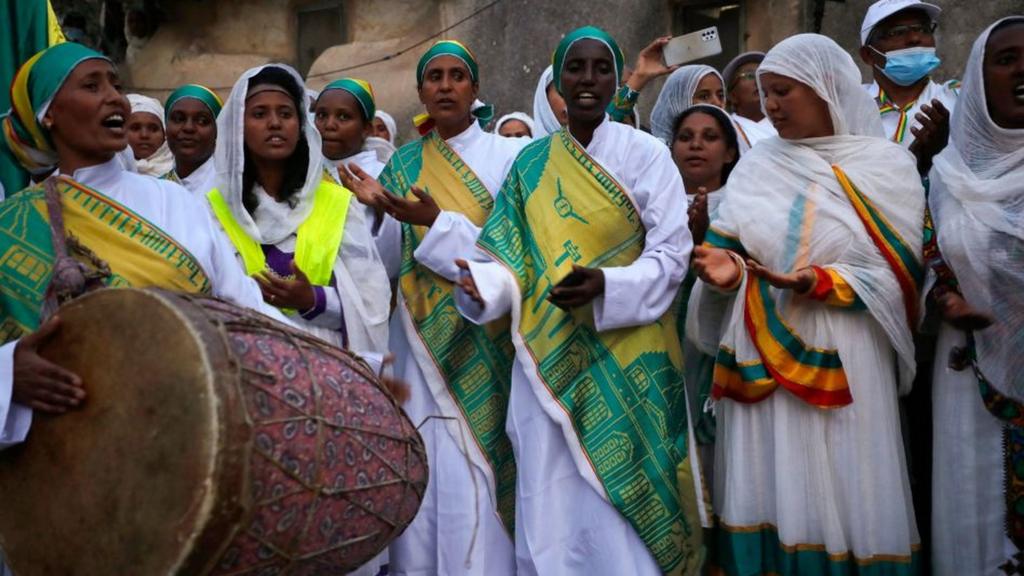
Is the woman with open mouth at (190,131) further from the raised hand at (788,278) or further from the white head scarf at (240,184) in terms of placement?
the raised hand at (788,278)

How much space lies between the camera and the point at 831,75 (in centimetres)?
470

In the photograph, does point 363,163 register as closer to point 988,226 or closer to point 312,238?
point 312,238

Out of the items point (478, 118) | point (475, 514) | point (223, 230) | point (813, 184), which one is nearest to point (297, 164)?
point (223, 230)

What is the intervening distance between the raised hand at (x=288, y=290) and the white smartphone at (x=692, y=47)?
102 inches

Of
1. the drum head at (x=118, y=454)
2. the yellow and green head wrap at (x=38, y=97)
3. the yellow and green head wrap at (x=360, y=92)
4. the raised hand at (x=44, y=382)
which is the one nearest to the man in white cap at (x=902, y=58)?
the yellow and green head wrap at (x=360, y=92)

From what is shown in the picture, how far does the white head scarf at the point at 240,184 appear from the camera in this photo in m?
4.77

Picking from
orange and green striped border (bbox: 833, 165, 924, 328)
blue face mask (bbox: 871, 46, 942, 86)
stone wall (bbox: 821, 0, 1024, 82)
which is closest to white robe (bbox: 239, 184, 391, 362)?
orange and green striped border (bbox: 833, 165, 924, 328)

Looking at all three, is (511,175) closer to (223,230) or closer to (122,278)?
(223,230)

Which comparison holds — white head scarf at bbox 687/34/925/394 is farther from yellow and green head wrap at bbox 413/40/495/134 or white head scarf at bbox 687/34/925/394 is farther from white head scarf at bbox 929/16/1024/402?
yellow and green head wrap at bbox 413/40/495/134

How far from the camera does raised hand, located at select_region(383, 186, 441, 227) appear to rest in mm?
4984

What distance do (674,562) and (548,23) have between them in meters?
7.95

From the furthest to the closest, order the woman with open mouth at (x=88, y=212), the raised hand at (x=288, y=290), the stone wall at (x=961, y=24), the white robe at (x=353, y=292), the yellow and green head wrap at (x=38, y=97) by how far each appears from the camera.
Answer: the stone wall at (x=961, y=24)
the white robe at (x=353, y=292)
the raised hand at (x=288, y=290)
the yellow and green head wrap at (x=38, y=97)
the woman with open mouth at (x=88, y=212)

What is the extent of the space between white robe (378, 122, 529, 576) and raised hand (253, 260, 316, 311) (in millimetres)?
664

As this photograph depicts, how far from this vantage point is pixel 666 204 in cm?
478
